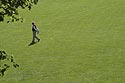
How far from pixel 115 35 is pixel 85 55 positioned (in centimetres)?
736

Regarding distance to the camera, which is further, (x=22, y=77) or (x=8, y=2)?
(x=22, y=77)

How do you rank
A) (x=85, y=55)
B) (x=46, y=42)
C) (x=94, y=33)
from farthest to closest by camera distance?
(x=94, y=33) < (x=46, y=42) < (x=85, y=55)

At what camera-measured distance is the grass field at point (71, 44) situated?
2184 centimetres

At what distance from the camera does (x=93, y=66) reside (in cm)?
2327

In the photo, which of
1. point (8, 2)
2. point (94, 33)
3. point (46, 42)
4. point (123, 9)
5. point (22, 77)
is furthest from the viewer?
point (123, 9)

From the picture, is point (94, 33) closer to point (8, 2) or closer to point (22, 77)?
point (22, 77)

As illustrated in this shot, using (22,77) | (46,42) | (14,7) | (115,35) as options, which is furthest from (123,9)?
(14,7)

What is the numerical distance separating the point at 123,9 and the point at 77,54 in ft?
68.6

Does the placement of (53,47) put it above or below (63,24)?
below

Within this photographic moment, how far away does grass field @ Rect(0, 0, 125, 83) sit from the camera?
21.8 m

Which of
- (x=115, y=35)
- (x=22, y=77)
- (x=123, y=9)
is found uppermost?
(x=123, y=9)

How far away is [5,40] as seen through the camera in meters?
35.0

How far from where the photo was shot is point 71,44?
30.7 m

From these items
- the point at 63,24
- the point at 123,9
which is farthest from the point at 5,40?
the point at 123,9
